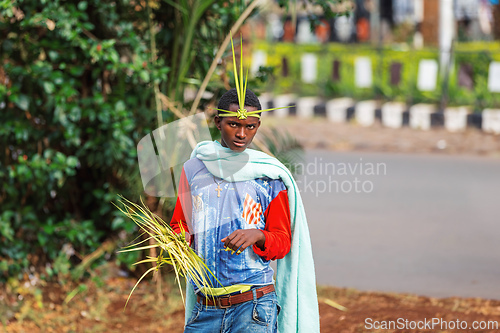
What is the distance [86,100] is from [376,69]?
31.8 feet

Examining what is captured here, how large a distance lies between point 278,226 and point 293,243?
0.14m

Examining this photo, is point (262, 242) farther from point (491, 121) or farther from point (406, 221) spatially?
point (491, 121)

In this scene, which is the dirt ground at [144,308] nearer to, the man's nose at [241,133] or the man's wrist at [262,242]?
the man's wrist at [262,242]

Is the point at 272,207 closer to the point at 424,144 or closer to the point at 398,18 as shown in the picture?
the point at 424,144

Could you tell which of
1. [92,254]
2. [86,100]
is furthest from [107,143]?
[92,254]

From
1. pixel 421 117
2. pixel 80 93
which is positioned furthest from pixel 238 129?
pixel 421 117

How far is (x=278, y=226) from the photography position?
2691mm

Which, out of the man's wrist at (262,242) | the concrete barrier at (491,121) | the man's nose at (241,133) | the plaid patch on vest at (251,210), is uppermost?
the man's nose at (241,133)

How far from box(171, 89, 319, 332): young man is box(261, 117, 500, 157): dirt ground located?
7139mm

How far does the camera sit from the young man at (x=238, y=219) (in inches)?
105

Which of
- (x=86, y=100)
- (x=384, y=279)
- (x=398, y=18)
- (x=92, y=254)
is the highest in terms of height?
(x=398, y=18)

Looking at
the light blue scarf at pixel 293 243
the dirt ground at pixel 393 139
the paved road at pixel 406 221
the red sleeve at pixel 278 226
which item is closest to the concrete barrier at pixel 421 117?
the dirt ground at pixel 393 139

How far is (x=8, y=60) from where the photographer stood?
4746mm

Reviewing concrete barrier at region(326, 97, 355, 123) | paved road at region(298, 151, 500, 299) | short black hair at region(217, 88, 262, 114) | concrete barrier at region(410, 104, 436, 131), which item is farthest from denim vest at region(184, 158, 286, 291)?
concrete barrier at region(326, 97, 355, 123)
